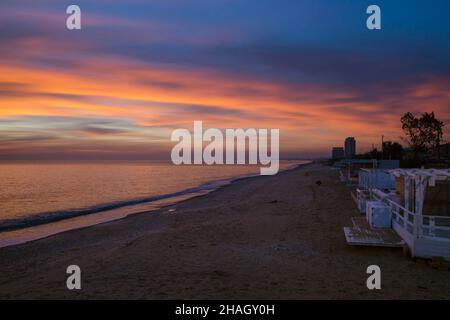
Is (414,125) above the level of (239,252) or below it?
above

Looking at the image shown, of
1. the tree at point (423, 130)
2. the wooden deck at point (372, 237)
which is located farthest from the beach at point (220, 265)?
the tree at point (423, 130)

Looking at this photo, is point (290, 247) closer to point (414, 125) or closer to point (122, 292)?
point (122, 292)

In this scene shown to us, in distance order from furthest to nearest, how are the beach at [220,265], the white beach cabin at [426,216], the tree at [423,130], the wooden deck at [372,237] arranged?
the tree at [423,130] → the wooden deck at [372,237] → the white beach cabin at [426,216] → the beach at [220,265]

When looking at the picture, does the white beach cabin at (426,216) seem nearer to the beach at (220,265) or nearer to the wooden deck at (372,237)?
the wooden deck at (372,237)

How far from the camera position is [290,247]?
1135cm

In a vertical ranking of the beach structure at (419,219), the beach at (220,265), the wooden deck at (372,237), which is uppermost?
the beach structure at (419,219)

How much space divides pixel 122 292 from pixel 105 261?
9.91ft

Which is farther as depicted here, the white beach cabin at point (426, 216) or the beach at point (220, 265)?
the white beach cabin at point (426, 216)

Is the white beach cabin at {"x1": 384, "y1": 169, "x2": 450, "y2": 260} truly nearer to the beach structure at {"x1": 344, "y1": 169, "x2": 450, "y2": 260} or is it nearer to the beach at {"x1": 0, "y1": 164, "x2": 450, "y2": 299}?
the beach structure at {"x1": 344, "y1": 169, "x2": 450, "y2": 260}

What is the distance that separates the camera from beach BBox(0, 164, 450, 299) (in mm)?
7648

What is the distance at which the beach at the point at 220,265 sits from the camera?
7.65 meters
